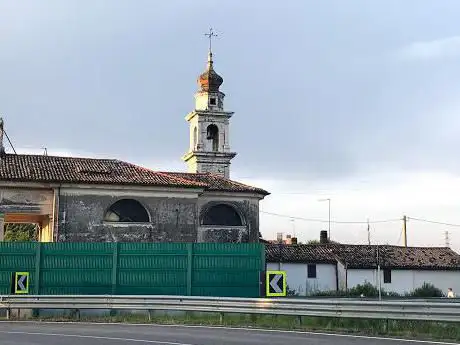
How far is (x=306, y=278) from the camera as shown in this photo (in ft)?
166

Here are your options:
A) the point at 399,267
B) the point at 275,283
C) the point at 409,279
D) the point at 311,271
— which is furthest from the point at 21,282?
the point at 409,279

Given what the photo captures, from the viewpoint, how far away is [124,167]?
3719 cm

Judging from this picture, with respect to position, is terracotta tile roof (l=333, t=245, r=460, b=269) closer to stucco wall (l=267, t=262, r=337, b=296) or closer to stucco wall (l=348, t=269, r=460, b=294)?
stucco wall (l=348, t=269, r=460, b=294)

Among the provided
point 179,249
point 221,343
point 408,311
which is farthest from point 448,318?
point 179,249

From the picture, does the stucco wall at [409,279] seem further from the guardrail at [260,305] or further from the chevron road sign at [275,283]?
the guardrail at [260,305]

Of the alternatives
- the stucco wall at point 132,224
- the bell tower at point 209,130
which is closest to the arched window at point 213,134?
the bell tower at point 209,130

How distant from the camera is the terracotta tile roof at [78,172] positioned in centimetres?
3338

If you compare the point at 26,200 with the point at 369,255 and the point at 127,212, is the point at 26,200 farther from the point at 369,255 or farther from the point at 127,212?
the point at 369,255

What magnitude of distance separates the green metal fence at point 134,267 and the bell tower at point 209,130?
31.8m

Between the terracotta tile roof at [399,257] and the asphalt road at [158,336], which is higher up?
the terracotta tile roof at [399,257]

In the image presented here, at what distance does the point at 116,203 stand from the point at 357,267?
23038 millimetres

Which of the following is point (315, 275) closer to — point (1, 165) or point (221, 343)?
point (1, 165)

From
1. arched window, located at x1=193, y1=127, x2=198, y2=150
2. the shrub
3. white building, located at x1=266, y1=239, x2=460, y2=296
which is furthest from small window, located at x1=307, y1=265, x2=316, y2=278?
arched window, located at x1=193, y1=127, x2=198, y2=150

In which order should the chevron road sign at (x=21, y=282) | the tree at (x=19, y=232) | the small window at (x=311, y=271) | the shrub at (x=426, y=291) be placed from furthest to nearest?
the tree at (x=19, y=232)
the shrub at (x=426, y=291)
the small window at (x=311, y=271)
the chevron road sign at (x=21, y=282)
